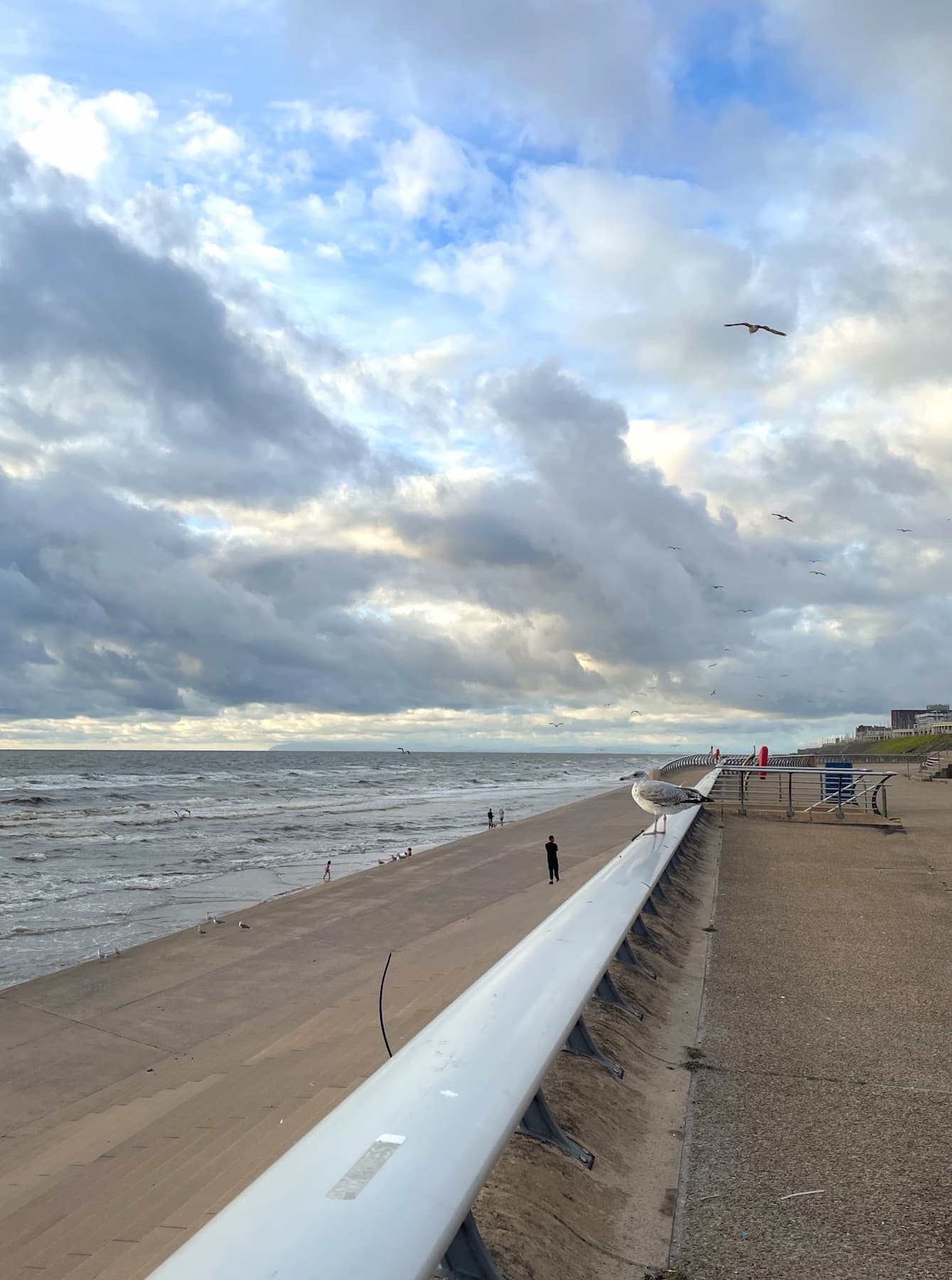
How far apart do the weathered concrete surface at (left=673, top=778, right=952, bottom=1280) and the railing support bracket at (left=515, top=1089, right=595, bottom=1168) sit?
50 cm

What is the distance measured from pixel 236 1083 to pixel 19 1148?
177 cm

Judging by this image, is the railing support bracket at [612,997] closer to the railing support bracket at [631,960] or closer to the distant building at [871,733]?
the railing support bracket at [631,960]

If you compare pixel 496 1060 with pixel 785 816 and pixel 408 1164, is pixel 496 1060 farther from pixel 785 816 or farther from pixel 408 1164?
pixel 785 816

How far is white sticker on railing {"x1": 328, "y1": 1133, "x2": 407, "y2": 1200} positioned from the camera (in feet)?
8.90

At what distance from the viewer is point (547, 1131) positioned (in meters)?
4.42

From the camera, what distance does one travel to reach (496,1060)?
391 centimetres

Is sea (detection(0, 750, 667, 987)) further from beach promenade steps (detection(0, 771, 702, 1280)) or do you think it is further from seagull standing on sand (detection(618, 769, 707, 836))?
seagull standing on sand (detection(618, 769, 707, 836))

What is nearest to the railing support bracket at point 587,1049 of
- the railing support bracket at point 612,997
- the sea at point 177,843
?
the railing support bracket at point 612,997

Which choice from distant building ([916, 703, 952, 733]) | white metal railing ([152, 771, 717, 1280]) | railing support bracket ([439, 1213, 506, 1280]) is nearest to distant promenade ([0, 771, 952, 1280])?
railing support bracket ([439, 1213, 506, 1280])

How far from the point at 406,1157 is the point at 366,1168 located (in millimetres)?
140

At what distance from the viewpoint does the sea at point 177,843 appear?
18578 mm

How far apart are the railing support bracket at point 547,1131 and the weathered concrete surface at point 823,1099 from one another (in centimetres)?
50

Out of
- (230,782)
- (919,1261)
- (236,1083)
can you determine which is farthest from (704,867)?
(230,782)

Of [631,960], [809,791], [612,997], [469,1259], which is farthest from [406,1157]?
[809,791]
